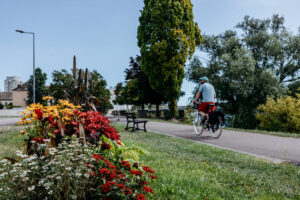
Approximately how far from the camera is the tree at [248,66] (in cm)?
2239

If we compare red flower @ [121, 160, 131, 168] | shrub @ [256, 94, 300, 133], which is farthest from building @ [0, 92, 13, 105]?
red flower @ [121, 160, 131, 168]

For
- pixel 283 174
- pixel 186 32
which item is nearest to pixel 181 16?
pixel 186 32

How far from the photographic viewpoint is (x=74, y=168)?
2.70 meters

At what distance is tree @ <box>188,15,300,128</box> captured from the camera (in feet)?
73.5

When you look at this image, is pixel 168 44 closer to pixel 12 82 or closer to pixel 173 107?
pixel 173 107

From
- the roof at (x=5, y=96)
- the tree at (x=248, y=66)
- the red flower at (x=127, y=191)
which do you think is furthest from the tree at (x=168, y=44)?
the roof at (x=5, y=96)

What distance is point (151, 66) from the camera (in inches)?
974

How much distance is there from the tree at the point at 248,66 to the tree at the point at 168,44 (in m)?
2.96

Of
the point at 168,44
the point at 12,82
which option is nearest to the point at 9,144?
the point at 168,44

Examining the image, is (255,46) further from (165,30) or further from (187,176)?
(187,176)

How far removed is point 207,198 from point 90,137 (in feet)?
6.55

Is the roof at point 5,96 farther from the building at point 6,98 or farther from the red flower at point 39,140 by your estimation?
the red flower at point 39,140

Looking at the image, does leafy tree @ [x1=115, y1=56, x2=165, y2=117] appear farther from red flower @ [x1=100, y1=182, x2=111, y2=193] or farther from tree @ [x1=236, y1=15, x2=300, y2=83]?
red flower @ [x1=100, y1=182, x2=111, y2=193]

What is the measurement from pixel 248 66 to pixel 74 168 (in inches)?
874
